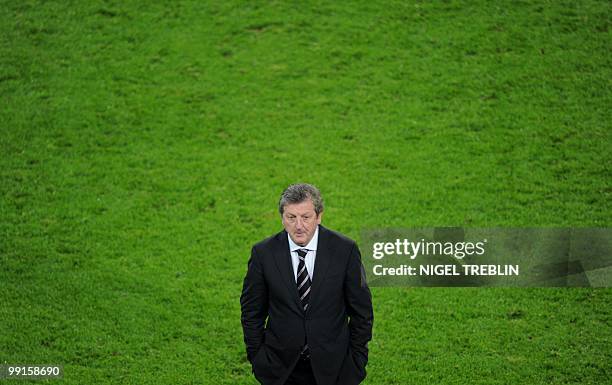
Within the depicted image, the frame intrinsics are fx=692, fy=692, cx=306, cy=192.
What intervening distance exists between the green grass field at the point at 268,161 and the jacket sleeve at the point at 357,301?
2270 mm

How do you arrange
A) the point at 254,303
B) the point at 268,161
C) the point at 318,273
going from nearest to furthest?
1. the point at 318,273
2. the point at 254,303
3. the point at 268,161

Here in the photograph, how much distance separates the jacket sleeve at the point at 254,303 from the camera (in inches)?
171

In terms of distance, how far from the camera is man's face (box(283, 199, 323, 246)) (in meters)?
4.13

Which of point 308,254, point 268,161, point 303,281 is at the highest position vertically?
point 268,161

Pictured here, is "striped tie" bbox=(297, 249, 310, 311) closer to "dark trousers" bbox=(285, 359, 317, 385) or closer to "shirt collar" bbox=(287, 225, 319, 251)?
"shirt collar" bbox=(287, 225, 319, 251)

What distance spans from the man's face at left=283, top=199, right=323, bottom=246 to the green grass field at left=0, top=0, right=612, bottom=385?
2816 millimetres

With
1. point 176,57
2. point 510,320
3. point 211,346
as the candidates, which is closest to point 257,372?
point 211,346

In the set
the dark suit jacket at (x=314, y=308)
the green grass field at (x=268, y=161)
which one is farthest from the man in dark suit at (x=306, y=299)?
the green grass field at (x=268, y=161)

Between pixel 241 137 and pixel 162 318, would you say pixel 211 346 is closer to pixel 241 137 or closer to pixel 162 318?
pixel 162 318

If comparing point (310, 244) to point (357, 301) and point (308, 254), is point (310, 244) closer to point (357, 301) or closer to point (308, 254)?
point (308, 254)

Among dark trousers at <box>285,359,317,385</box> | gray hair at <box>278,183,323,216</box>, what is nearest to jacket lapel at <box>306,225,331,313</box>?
gray hair at <box>278,183,323,216</box>

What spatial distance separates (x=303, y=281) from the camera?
4320 millimetres

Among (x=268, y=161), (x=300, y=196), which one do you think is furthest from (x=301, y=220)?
(x=268, y=161)

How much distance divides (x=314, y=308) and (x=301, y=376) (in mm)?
505
